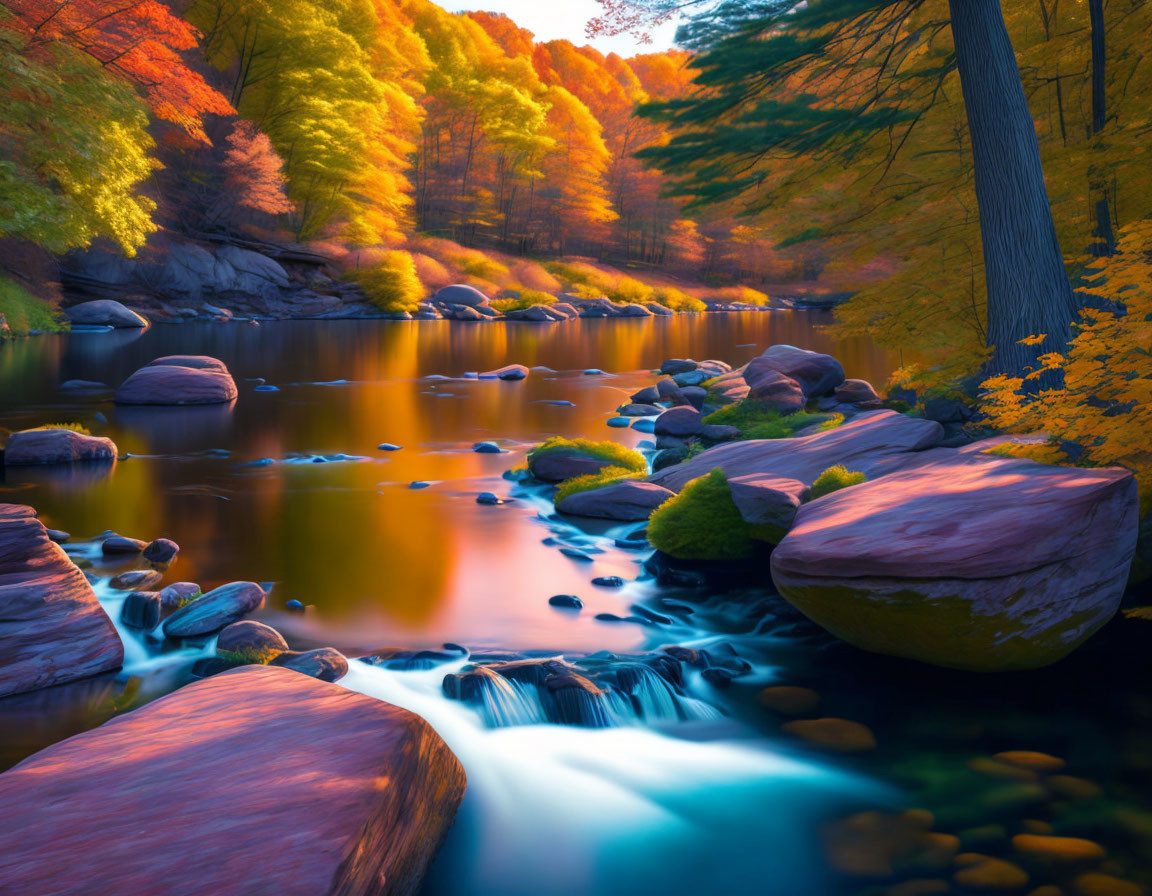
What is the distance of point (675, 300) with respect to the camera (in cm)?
5525

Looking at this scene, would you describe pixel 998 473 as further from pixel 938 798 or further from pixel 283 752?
pixel 283 752

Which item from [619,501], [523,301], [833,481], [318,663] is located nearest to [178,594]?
[318,663]

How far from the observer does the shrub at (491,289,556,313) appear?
44.7 meters

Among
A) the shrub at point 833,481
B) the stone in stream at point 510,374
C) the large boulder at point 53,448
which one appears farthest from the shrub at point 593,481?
the stone in stream at point 510,374

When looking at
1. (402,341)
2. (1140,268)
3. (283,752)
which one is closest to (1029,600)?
(1140,268)

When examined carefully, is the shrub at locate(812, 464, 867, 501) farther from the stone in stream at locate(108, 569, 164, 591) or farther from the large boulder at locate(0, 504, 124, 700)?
the stone in stream at locate(108, 569, 164, 591)

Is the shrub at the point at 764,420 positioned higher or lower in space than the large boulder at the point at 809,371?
lower

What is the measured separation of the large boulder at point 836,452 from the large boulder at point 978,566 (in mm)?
2400

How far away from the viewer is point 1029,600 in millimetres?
5008

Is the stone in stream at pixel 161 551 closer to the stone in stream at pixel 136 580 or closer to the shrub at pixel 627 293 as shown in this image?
the stone in stream at pixel 136 580

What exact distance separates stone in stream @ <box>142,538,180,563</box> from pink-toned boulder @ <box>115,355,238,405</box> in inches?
364

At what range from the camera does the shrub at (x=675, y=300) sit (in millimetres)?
55219

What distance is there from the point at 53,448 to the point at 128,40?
8777mm

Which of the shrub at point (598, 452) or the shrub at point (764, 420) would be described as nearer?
the shrub at point (598, 452)
